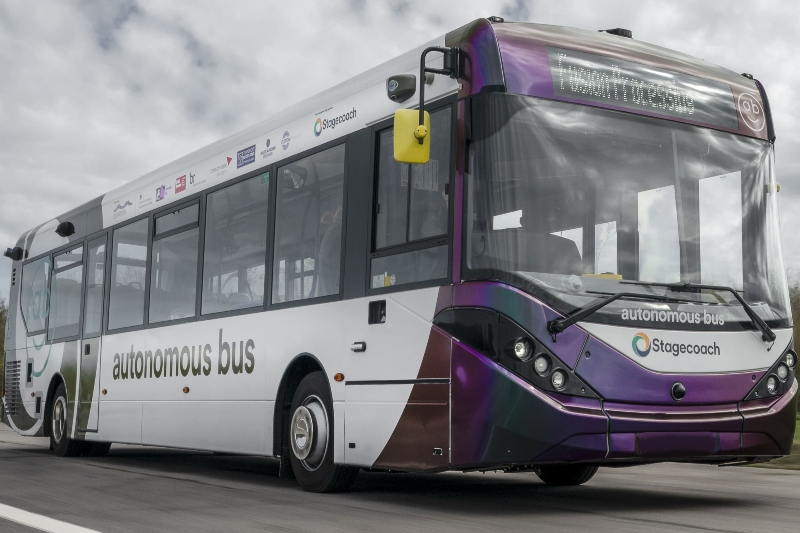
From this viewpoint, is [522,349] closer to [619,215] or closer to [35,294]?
[619,215]

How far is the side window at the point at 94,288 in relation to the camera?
14953 mm

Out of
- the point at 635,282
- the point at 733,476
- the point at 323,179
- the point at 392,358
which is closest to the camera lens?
the point at 635,282

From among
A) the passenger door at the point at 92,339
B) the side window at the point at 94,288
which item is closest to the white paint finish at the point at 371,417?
the passenger door at the point at 92,339

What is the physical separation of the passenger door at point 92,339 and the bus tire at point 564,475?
6.51 m

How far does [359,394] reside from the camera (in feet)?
28.5

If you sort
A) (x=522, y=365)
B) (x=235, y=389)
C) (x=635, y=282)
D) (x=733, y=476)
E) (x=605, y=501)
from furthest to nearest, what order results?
1. (x=733, y=476)
2. (x=235, y=389)
3. (x=605, y=501)
4. (x=635, y=282)
5. (x=522, y=365)

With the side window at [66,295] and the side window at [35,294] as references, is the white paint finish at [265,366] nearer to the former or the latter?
the side window at [66,295]

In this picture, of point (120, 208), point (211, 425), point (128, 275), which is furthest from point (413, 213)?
point (120, 208)

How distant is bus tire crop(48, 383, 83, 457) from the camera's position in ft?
51.9

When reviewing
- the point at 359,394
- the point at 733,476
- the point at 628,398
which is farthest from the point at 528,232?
the point at 733,476

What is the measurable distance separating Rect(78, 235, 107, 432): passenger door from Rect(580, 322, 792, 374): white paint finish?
8.90 m

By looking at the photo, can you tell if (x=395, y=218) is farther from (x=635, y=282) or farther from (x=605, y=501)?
(x=605, y=501)

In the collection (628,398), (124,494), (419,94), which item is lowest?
(124,494)

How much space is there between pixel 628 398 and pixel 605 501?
1.67 metres
